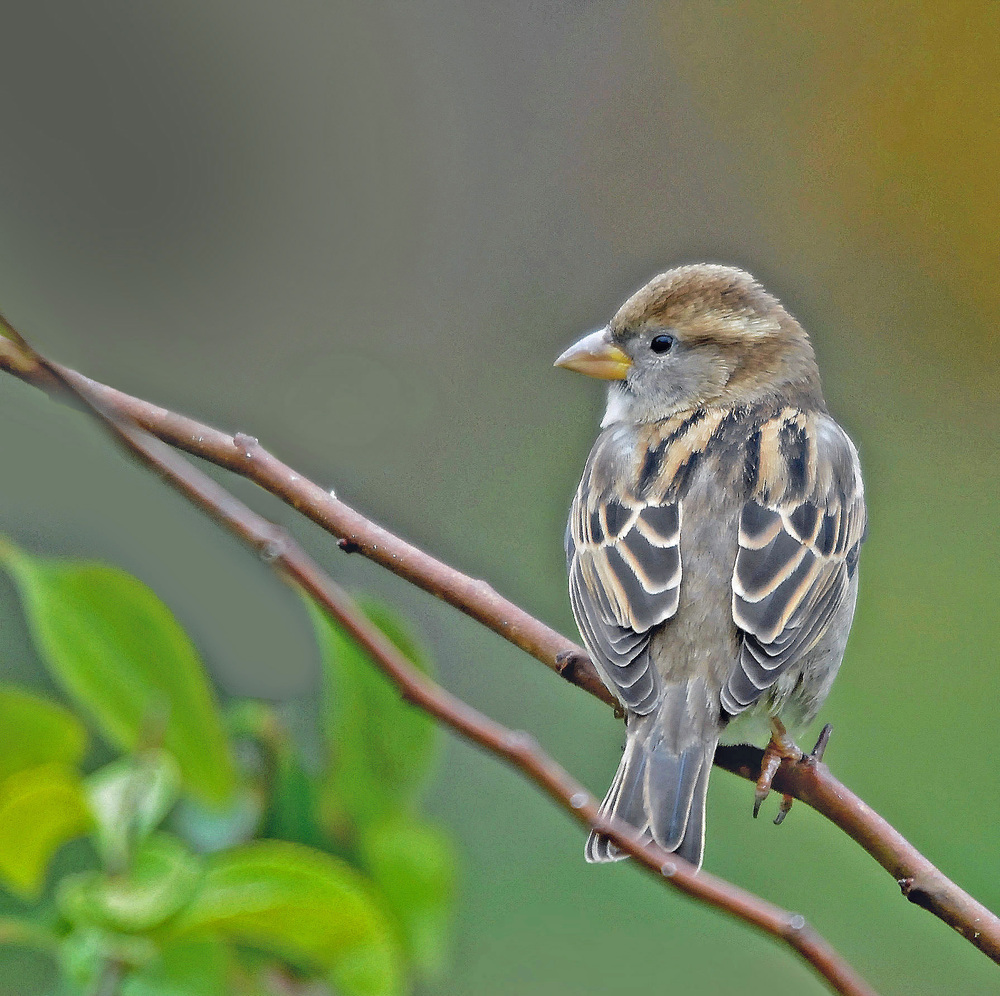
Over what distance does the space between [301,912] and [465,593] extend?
96 cm

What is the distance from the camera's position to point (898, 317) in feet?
22.2

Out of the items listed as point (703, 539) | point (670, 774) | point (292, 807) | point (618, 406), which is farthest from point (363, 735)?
point (618, 406)

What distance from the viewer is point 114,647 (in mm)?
1474

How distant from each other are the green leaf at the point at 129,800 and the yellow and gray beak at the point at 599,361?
2.41m

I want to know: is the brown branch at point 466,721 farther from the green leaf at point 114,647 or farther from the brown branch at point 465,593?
the brown branch at point 465,593

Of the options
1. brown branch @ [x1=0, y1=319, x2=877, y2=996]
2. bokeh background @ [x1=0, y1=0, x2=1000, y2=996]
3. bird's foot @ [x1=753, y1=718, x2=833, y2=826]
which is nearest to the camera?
brown branch @ [x1=0, y1=319, x2=877, y2=996]

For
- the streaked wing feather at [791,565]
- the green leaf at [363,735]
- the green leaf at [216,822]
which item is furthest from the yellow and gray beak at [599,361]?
the green leaf at [216,822]

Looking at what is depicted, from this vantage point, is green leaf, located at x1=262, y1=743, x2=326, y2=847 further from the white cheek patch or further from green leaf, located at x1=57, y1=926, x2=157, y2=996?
the white cheek patch

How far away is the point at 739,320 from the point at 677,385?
0.29 m

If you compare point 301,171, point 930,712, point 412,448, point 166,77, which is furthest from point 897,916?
point 166,77

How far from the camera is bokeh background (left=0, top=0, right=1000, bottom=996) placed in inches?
220

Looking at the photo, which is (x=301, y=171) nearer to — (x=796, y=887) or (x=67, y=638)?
(x=796, y=887)

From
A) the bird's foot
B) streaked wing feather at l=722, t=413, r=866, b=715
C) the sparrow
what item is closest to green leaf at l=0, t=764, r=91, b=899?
the sparrow

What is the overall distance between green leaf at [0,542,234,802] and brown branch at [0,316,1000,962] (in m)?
0.30
